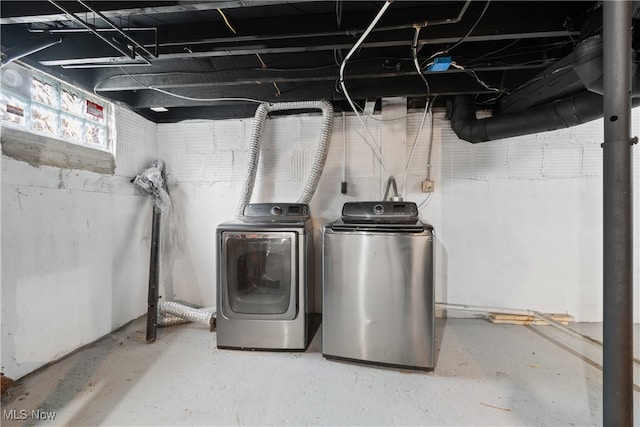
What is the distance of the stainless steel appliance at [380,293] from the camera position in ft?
5.63

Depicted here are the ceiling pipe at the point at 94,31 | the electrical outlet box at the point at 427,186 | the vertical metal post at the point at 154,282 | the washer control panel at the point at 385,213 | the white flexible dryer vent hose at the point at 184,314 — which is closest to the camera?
the ceiling pipe at the point at 94,31

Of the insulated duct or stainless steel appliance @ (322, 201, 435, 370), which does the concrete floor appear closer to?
stainless steel appliance @ (322, 201, 435, 370)

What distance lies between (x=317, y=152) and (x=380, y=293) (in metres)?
1.36

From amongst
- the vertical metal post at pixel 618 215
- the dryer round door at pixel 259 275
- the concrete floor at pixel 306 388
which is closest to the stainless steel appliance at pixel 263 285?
the dryer round door at pixel 259 275

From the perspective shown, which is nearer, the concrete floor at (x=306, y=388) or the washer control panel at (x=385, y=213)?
the concrete floor at (x=306, y=388)

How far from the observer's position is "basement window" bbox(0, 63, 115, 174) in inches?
63.0

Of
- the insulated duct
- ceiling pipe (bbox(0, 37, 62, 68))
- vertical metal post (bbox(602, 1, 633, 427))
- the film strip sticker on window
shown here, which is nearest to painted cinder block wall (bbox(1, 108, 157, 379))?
the film strip sticker on window

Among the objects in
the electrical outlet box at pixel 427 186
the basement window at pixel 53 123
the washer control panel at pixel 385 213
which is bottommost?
the washer control panel at pixel 385 213

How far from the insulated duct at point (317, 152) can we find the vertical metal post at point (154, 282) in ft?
2.42

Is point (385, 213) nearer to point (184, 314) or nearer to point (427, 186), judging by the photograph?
point (427, 186)

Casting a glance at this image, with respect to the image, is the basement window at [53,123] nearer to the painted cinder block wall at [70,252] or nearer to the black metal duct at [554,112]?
the painted cinder block wall at [70,252]

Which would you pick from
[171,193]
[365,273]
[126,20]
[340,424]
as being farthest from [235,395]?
[126,20]

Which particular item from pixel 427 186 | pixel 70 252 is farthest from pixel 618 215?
pixel 70 252

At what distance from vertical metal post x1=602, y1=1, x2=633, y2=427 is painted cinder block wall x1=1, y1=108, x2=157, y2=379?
290 centimetres
